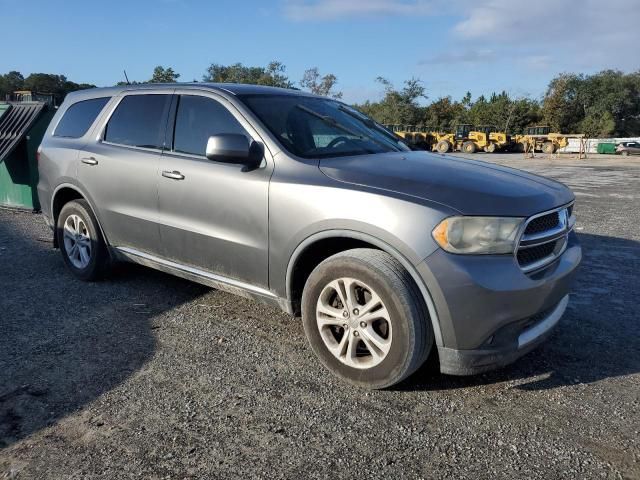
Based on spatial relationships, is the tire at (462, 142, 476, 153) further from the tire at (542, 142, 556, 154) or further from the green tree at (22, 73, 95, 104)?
the green tree at (22, 73, 95, 104)

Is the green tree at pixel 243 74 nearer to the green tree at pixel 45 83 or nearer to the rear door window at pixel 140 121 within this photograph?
the green tree at pixel 45 83

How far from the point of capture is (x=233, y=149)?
3402mm

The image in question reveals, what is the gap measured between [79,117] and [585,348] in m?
4.84

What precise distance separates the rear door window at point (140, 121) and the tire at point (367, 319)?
6.44ft

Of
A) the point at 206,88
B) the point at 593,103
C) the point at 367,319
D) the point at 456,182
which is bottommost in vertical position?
the point at 367,319

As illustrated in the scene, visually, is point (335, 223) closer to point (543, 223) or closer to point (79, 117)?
point (543, 223)

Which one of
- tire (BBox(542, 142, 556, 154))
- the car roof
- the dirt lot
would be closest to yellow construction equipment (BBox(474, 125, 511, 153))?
tire (BBox(542, 142, 556, 154))

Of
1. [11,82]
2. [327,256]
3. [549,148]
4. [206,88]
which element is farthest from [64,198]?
[11,82]

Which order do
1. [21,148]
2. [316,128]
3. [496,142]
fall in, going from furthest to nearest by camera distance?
1. [496,142]
2. [21,148]
3. [316,128]

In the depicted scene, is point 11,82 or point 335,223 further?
point 11,82

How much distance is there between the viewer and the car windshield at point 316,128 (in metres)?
3.67

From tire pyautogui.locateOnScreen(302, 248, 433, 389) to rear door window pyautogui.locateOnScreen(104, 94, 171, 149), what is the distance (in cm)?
196

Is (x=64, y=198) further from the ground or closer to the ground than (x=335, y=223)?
→ closer to the ground

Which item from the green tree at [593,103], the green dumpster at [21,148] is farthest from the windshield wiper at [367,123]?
the green tree at [593,103]
